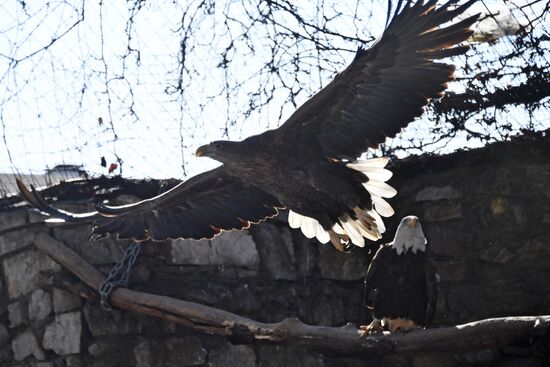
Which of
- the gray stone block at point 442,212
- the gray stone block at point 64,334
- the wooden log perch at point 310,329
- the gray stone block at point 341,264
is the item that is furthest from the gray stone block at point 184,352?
the gray stone block at point 442,212

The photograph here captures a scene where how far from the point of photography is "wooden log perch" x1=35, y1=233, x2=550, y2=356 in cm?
350

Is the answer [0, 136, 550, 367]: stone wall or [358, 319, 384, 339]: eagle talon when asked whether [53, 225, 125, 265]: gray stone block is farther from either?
[358, 319, 384, 339]: eagle talon

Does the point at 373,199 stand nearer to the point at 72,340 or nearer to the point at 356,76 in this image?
the point at 356,76

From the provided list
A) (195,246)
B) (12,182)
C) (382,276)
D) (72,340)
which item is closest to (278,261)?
(195,246)

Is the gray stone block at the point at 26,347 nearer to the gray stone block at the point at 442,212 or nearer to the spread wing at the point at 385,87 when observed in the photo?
the spread wing at the point at 385,87

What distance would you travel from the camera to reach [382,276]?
14.8ft

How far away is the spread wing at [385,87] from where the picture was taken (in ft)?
12.8

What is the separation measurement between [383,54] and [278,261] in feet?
5.07

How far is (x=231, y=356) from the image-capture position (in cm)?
491

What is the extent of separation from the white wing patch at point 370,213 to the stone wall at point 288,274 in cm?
52

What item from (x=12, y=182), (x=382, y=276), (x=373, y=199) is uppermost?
(x=12, y=182)

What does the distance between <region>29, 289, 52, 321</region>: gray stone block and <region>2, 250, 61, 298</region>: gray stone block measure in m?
0.05

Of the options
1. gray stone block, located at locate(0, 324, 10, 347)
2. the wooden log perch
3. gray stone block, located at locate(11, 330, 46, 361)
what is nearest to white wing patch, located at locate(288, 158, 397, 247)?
the wooden log perch

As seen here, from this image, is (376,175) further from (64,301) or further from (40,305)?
(40,305)
